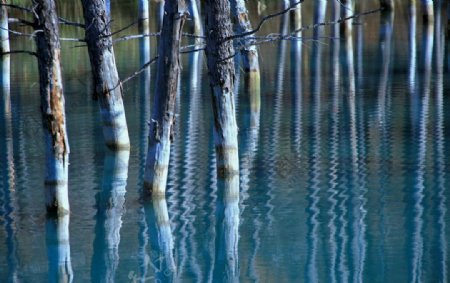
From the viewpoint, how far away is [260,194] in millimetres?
11789

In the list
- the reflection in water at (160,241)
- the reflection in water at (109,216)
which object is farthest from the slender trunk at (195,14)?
the reflection in water at (160,241)

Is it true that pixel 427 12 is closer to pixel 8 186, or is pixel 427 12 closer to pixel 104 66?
pixel 104 66

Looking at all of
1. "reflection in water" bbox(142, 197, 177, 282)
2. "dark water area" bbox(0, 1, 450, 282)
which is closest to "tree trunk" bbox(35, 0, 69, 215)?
"dark water area" bbox(0, 1, 450, 282)

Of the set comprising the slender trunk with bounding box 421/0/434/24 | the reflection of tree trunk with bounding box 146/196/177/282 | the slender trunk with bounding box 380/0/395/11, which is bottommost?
the reflection of tree trunk with bounding box 146/196/177/282

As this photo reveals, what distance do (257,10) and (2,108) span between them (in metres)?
23.7

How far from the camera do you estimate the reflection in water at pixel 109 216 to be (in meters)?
9.21

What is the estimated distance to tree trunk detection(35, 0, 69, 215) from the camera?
9.64 meters

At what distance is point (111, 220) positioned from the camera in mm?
10820

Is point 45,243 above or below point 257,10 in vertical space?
below

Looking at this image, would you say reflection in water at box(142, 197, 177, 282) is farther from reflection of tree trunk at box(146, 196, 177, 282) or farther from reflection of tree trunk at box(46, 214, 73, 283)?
reflection of tree trunk at box(46, 214, 73, 283)

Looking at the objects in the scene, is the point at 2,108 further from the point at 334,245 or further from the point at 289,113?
the point at 334,245

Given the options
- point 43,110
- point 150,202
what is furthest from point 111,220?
point 43,110

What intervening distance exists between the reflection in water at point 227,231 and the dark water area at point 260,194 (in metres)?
0.03

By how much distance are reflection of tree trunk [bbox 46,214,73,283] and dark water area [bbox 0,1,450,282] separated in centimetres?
2
